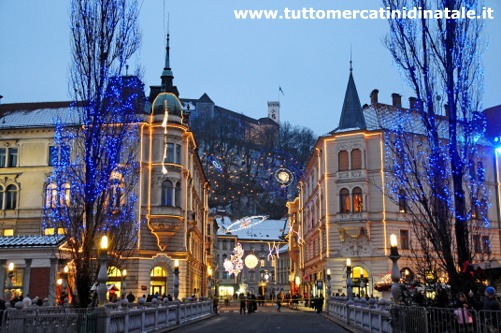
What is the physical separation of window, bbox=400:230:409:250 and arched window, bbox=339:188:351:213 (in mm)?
4636

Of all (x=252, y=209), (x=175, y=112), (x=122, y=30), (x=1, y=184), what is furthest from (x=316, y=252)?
(x=252, y=209)

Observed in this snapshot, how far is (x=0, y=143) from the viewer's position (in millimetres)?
49125

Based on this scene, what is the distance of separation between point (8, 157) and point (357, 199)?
1130 inches

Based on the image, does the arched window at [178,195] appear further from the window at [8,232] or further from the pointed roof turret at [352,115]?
the pointed roof turret at [352,115]

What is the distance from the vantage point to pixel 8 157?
161 ft

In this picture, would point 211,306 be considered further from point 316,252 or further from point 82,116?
point 82,116

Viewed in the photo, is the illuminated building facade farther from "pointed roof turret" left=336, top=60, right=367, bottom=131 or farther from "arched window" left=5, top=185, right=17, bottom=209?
"arched window" left=5, top=185, right=17, bottom=209

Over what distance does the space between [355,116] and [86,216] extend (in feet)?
104

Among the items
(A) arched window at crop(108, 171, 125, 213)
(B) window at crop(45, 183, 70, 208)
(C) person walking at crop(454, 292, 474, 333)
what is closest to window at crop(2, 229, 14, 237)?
(B) window at crop(45, 183, 70, 208)

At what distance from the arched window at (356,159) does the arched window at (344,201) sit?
81.4 inches

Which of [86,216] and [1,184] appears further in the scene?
[1,184]

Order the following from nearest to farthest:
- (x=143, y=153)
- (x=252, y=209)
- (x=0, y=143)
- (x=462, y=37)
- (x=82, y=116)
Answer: (x=462, y=37)
(x=82, y=116)
(x=143, y=153)
(x=0, y=143)
(x=252, y=209)

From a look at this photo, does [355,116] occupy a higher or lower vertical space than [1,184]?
higher

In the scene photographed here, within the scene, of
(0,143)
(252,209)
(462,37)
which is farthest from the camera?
(252,209)
